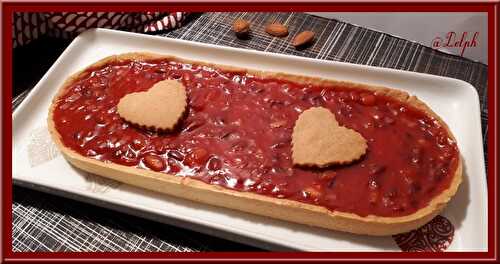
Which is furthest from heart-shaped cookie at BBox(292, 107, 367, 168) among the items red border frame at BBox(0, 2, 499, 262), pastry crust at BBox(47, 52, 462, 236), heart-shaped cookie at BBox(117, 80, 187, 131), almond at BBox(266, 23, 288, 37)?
almond at BBox(266, 23, 288, 37)

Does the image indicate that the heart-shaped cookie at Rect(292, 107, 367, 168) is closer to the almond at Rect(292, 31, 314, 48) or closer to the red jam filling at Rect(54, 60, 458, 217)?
the red jam filling at Rect(54, 60, 458, 217)

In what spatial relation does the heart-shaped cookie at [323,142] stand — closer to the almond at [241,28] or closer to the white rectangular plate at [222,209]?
the white rectangular plate at [222,209]

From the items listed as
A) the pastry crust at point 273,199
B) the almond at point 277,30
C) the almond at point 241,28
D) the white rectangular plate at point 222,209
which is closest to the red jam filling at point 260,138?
the pastry crust at point 273,199

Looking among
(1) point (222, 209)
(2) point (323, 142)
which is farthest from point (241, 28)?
(1) point (222, 209)

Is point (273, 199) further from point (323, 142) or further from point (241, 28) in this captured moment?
point (241, 28)

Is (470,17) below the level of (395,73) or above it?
above

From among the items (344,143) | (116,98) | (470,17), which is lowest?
(116,98)

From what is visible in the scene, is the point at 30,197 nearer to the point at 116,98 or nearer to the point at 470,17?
the point at 116,98

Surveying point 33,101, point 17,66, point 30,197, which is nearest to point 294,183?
point 30,197
